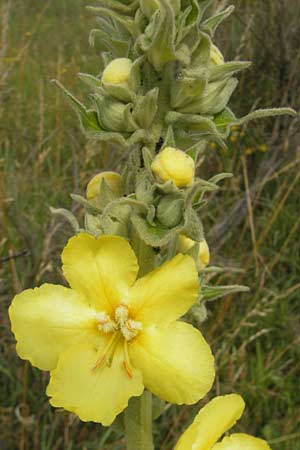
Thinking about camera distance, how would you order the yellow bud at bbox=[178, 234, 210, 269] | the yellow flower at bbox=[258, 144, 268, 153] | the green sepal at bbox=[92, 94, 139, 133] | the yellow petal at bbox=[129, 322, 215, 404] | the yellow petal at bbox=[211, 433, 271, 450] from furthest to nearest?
the yellow flower at bbox=[258, 144, 268, 153], the yellow bud at bbox=[178, 234, 210, 269], the yellow petal at bbox=[211, 433, 271, 450], the green sepal at bbox=[92, 94, 139, 133], the yellow petal at bbox=[129, 322, 215, 404]

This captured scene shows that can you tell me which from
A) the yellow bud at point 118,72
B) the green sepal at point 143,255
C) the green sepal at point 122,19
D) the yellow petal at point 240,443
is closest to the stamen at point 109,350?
the green sepal at point 143,255

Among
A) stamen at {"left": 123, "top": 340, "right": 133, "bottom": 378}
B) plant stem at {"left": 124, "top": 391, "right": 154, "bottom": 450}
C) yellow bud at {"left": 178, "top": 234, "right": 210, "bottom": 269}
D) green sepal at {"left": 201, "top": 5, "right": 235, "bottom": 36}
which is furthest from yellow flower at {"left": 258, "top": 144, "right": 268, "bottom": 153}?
stamen at {"left": 123, "top": 340, "right": 133, "bottom": 378}

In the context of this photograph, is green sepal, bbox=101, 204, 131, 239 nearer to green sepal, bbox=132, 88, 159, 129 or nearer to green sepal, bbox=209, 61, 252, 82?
green sepal, bbox=132, 88, 159, 129

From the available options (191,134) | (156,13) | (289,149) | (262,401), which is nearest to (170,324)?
(191,134)

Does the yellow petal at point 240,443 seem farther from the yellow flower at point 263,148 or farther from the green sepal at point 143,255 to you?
the yellow flower at point 263,148

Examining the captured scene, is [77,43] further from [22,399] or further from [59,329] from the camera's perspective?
[59,329]
